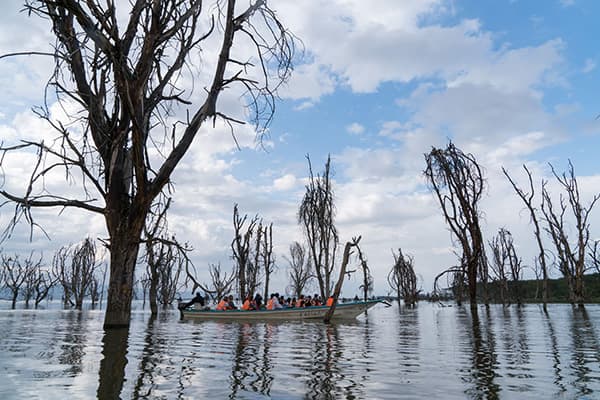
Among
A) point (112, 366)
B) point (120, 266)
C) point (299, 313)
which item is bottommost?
point (299, 313)

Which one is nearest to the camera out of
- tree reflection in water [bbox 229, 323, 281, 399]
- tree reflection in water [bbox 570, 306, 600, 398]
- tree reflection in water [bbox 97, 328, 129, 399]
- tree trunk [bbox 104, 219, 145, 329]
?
tree reflection in water [bbox 97, 328, 129, 399]

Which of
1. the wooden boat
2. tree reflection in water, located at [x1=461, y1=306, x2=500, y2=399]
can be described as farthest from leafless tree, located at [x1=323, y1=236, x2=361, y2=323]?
tree reflection in water, located at [x1=461, y1=306, x2=500, y2=399]

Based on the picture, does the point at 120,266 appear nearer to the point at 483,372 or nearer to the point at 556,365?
the point at 483,372

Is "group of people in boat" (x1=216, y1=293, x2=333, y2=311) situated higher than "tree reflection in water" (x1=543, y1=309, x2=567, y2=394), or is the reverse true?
"group of people in boat" (x1=216, y1=293, x2=333, y2=311)

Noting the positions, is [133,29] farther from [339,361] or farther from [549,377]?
[549,377]

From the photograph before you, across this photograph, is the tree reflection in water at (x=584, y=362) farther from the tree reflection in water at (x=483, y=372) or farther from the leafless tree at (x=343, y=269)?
the leafless tree at (x=343, y=269)

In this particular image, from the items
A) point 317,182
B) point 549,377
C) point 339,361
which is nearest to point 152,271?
point 317,182

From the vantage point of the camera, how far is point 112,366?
5.40m

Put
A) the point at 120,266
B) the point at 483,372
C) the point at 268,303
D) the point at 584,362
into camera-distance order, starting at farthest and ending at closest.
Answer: the point at 268,303
the point at 120,266
the point at 584,362
the point at 483,372

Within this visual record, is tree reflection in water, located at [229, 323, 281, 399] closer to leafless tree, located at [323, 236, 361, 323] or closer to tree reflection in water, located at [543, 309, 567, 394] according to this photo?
tree reflection in water, located at [543, 309, 567, 394]

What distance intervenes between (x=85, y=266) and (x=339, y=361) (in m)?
42.6

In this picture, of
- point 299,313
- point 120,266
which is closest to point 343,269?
point 299,313

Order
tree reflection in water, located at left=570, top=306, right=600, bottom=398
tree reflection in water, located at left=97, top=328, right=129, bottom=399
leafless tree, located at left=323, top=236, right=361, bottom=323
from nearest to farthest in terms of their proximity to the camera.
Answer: tree reflection in water, located at left=97, top=328, right=129, bottom=399
tree reflection in water, located at left=570, top=306, right=600, bottom=398
leafless tree, located at left=323, top=236, right=361, bottom=323

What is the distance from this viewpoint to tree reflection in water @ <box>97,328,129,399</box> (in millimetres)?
3979
